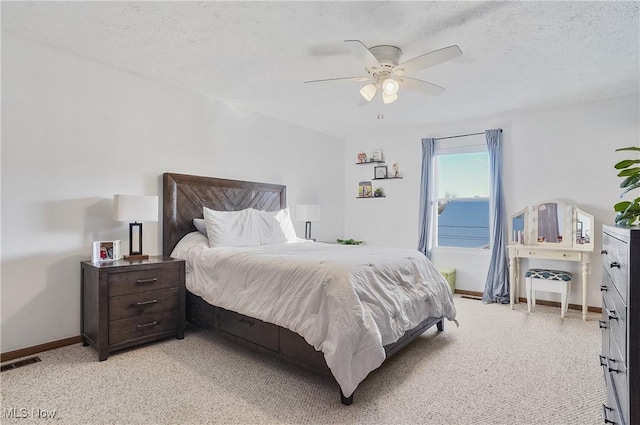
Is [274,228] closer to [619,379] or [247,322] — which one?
[247,322]

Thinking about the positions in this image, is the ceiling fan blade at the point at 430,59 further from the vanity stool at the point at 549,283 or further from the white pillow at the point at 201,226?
the vanity stool at the point at 549,283

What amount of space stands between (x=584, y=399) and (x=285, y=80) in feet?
11.8

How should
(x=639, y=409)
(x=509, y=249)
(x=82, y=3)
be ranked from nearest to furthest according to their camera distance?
(x=639, y=409)
(x=82, y=3)
(x=509, y=249)

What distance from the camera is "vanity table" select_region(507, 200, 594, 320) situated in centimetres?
412

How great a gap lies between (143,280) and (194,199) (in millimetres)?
1220

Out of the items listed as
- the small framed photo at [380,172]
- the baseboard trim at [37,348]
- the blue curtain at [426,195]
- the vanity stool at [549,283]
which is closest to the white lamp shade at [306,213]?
the small framed photo at [380,172]

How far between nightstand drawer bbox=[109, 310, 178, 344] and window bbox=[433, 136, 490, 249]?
405 cm

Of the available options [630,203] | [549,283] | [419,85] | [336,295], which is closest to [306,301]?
[336,295]

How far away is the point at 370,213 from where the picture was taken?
6.21m

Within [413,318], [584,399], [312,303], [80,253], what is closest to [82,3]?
[80,253]

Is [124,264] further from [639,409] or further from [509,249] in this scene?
[509,249]

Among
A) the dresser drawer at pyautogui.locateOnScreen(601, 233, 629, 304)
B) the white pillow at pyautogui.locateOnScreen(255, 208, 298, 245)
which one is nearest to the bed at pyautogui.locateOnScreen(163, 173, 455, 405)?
the white pillow at pyautogui.locateOnScreen(255, 208, 298, 245)

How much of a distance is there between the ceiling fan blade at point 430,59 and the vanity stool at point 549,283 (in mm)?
2977

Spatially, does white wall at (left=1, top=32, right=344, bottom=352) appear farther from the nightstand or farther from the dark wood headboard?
the nightstand
